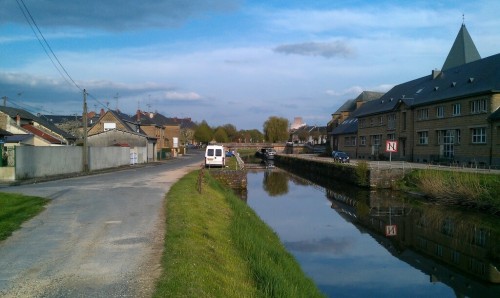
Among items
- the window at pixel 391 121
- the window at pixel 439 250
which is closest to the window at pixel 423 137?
the window at pixel 391 121

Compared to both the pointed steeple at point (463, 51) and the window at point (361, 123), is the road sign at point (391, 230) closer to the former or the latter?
the pointed steeple at point (463, 51)

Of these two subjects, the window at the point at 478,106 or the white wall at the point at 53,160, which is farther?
the window at the point at 478,106

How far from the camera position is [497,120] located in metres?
36.8

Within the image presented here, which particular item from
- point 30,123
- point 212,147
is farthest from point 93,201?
point 30,123

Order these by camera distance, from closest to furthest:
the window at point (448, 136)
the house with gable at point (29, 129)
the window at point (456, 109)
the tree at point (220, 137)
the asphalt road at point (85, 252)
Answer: the asphalt road at point (85, 252) < the window at point (456, 109) < the window at point (448, 136) < the house with gable at point (29, 129) < the tree at point (220, 137)

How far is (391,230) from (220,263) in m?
12.6

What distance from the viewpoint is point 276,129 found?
5408 inches

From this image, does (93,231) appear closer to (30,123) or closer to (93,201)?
(93,201)

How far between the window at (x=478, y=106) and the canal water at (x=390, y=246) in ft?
50.9

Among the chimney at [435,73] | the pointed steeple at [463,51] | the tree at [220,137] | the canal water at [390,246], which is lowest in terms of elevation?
the canal water at [390,246]

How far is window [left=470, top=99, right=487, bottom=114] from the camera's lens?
39.2 m

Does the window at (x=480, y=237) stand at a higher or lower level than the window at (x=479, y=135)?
lower

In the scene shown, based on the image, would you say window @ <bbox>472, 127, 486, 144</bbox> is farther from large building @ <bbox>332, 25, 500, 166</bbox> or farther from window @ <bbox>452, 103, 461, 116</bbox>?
window @ <bbox>452, 103, 461, 116</bbox>

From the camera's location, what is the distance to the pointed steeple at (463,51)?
2311 inches
